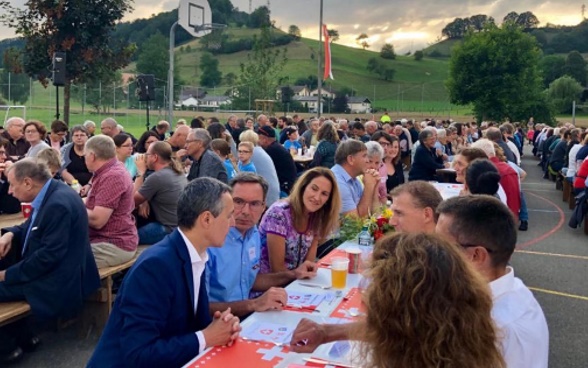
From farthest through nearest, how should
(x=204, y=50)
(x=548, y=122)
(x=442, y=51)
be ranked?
(x=442, y=51) → (x=204, y=50) → (x=548, y=122)

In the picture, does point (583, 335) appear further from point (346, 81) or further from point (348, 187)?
point (346, 81)

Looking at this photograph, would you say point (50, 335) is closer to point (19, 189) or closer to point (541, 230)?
point (19, 189)

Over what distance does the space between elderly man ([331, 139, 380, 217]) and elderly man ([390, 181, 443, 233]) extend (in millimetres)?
1982

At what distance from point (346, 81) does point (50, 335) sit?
75.5m

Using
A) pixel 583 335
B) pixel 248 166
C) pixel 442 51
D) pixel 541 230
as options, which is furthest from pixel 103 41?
pixel 442 51

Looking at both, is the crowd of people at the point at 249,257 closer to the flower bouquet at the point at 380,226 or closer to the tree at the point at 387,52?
the flower bouquet at the point at 380,226

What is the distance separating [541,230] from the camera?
9.46 meters

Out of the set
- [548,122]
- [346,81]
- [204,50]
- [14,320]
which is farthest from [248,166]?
[204,50]

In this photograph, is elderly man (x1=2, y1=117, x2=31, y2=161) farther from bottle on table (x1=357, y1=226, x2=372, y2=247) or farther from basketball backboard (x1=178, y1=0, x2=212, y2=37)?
basketball backboard (x1=178, y1=0, x2=212, y2=37)

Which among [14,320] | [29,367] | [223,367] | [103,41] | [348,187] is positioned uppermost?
[103,41]

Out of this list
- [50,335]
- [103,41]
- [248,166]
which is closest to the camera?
[50,335]

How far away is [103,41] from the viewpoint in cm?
1573

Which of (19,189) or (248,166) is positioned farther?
(248,166)

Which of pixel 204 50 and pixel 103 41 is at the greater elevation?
pixel 204 50
